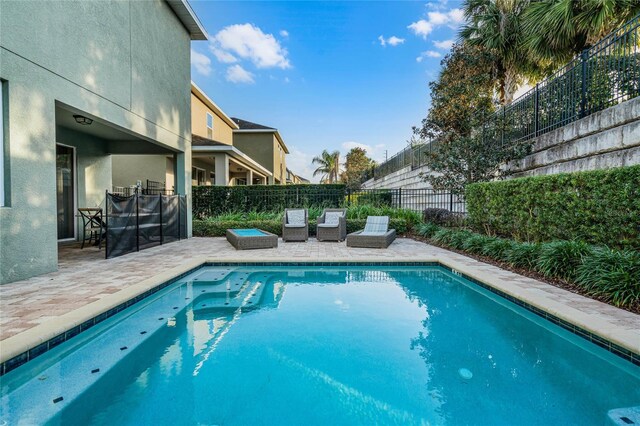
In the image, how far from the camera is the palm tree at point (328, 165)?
45781 mm

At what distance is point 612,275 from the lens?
4.18 m

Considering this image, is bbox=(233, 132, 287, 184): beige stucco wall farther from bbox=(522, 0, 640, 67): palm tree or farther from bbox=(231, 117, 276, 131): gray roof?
bbox=(522, 0, 640, 67): palm tree

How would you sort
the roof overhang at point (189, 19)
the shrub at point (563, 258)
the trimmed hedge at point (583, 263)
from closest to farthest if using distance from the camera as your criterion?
the trimmed hedge at point (583, 263) < the shrub at point (563, 258) < the roof overhang at point (189, 19)

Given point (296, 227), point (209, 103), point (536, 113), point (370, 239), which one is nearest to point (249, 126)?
point (209, 103)

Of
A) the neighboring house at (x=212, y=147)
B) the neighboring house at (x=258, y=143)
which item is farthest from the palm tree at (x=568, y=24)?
the neighboring house at (x=258, y=143)

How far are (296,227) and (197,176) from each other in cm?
1027

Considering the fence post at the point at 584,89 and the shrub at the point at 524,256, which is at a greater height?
the fence post at the point at 584,89

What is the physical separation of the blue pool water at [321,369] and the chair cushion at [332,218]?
224 inches

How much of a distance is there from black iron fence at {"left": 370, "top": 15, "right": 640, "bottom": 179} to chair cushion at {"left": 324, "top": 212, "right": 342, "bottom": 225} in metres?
5.03

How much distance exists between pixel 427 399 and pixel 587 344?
1.95 metres

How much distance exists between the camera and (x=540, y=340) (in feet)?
12.0

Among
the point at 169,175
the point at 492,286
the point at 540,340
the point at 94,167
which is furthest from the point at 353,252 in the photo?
the point at 169,175

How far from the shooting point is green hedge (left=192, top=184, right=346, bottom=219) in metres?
13.1

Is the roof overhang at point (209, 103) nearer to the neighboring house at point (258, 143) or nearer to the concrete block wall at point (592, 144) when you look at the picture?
the neighboring house at point (258, 143)
